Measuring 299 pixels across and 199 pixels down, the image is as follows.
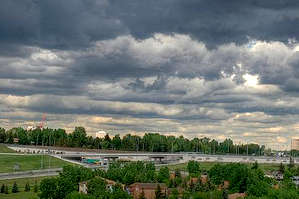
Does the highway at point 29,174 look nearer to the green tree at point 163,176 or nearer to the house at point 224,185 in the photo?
the green tree at point 163,176

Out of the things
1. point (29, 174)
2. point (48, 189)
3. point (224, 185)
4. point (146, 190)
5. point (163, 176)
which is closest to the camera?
point (48, 189)

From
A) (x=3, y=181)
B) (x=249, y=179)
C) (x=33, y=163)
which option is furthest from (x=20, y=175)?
(x=249, y=179)

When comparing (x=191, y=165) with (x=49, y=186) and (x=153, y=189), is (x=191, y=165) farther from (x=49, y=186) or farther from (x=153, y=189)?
(x=49, y=186)

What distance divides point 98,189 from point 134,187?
2302 centimetres

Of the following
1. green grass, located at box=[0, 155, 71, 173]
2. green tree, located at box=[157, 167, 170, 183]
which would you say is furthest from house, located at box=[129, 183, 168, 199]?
green grass, located at box=[0, 155, 71, 173]

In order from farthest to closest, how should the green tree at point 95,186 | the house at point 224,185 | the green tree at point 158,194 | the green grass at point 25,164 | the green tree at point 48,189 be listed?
the green grass at point 25,164
the house at point 224,185
the green tree at point 158,194
the green tree at point 95,186
the green tree at point 48,189

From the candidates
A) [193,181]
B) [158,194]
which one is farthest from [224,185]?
[158,194]

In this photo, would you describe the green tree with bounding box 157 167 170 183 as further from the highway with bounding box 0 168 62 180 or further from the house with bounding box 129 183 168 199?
the highway with bounding box 0 168 62 180

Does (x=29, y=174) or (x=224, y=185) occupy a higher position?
(x=29, y=174)

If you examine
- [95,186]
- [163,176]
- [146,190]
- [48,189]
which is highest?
[95,186]

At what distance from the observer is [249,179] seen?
155250mm

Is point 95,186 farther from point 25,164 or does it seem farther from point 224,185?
point 25,164

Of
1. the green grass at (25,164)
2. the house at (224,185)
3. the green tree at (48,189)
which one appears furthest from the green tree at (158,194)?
the green grass at (25,164)

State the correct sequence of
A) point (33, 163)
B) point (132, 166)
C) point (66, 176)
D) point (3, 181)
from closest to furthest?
point (66, 176) < point (3, 181) < point (132, 166) < point (33, 163)
